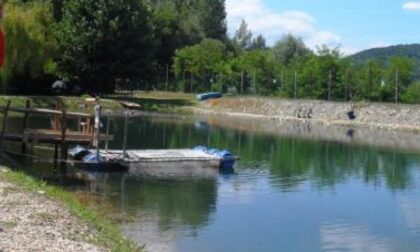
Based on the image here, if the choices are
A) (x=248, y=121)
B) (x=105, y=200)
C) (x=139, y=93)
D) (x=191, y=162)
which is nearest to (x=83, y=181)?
(x=105, y=200)

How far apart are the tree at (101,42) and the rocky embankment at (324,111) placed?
8.18m

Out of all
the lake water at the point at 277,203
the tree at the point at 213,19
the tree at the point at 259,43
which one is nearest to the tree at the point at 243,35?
the tree at the point at 259,43

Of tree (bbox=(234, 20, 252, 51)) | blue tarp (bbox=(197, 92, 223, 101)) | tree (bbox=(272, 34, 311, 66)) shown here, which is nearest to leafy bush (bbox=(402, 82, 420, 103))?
blue tarp (bbox=(197, 92, 223, 101))

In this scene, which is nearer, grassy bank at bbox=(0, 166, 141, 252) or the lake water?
grassy bank at bbox=(0, 166, 141, 252)

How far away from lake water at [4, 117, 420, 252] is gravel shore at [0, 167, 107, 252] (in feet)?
7.90

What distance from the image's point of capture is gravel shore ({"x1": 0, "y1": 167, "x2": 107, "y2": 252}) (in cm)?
1228

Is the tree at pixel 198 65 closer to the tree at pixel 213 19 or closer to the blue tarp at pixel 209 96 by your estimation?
the blue tarp at pixel 209 96

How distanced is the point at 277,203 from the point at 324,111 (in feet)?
146

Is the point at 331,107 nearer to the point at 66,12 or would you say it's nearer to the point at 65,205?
the point at 66,12

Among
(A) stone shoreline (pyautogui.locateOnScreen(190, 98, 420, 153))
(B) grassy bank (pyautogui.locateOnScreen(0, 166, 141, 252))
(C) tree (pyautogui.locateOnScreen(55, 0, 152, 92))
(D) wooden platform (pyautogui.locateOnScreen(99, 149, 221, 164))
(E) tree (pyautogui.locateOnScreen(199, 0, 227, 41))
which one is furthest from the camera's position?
(E) tree (pyautogui.locateOnScreen(199, 0, 227, 41))

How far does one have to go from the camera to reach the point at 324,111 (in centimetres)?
Answer: 6831

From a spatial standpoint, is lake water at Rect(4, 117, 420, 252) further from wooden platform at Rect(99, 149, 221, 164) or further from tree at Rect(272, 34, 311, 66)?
tree at Rect(272, 34, 311, 66)

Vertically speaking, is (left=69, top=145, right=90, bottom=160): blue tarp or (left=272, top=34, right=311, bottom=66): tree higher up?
(left=272, top=34, right=311, bottom=66): tree

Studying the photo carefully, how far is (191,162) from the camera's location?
31828mm
